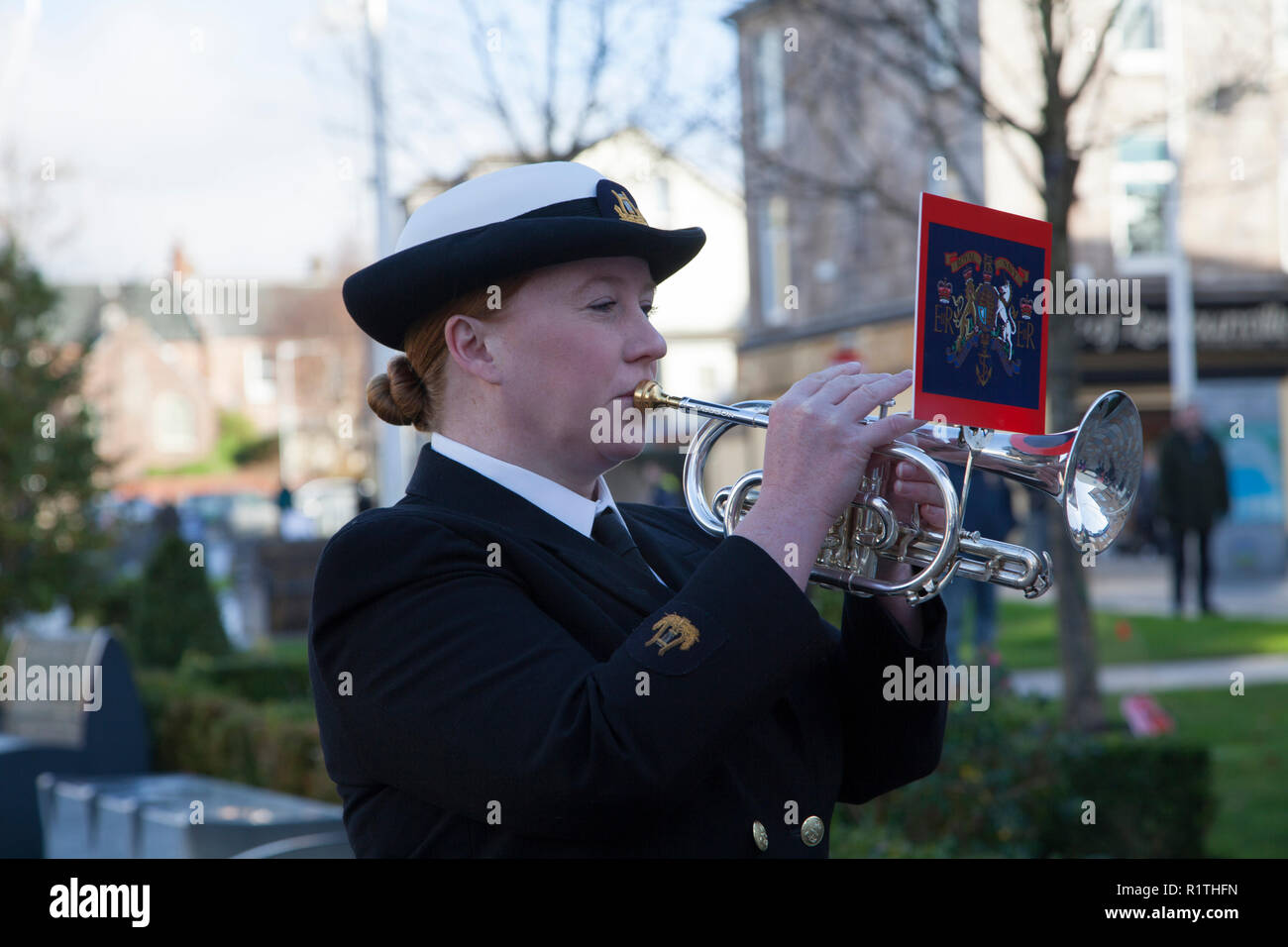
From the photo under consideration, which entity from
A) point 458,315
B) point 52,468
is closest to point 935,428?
point 458,315

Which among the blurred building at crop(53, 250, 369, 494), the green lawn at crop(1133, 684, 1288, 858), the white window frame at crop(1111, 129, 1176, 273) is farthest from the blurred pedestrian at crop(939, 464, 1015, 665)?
the blurred building at crop(53, 250, 369, 494)

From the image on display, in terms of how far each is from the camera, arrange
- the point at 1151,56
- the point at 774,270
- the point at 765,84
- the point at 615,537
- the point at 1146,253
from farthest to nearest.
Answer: the point at 774,270
the point at 1146,253
the point at 1151,56
the point at 765,84
the point at 615,537

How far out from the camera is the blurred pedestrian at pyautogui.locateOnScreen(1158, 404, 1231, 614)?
13.8m

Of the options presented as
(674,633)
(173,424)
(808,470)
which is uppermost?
(173,424)

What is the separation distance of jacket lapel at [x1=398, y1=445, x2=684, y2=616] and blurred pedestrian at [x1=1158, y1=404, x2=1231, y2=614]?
12638mm

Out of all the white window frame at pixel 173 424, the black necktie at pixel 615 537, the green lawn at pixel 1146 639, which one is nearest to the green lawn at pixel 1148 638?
the green lawn at pixel 1146 639

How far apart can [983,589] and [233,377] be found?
200 ft

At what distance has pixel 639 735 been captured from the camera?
188cm

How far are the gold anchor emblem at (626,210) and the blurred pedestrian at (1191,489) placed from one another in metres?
12.6

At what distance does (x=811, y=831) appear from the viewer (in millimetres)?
2221

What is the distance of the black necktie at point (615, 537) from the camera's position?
2.37 meters

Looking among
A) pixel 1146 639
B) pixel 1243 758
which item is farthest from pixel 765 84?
pixel 1146 639

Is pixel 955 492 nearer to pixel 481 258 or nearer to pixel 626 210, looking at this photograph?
pixel 626 210

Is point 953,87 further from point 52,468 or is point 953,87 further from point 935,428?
point 52,468
